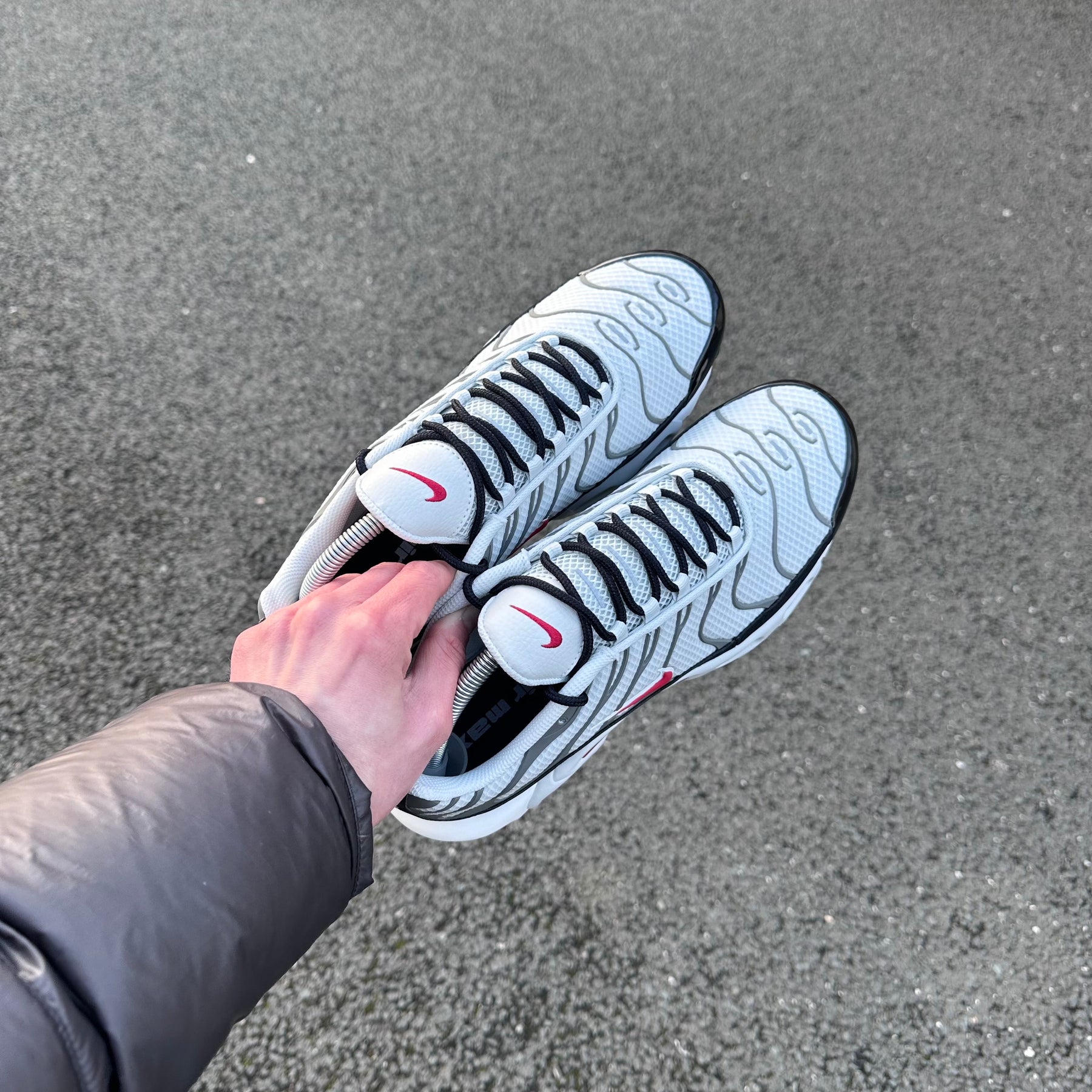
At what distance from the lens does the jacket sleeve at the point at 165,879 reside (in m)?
0.47

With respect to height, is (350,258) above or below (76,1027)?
above

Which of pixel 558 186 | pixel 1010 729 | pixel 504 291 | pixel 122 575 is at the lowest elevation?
pixel 1010 729

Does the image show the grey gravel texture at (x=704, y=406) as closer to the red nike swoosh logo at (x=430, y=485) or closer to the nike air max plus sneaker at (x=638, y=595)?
the nike air max plus sneaker at (x=638, y=595)

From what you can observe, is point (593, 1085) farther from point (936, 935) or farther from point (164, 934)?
point (164, 934)

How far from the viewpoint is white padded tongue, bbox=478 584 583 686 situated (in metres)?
0.83

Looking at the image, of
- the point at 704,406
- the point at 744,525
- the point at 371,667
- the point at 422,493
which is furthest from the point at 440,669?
the point at 704,406

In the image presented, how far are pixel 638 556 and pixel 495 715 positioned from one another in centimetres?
27

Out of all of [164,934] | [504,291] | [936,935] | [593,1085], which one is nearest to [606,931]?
[593,1085]

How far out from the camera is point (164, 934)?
0.50 m

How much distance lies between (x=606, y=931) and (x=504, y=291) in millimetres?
977

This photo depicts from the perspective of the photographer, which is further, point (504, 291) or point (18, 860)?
point (504, 291)

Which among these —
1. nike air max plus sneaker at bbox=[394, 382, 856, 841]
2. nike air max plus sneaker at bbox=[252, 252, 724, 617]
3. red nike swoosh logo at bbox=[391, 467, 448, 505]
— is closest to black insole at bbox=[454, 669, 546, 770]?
nike air max plus sneaker at bbox=[394, 382, 856, 841]

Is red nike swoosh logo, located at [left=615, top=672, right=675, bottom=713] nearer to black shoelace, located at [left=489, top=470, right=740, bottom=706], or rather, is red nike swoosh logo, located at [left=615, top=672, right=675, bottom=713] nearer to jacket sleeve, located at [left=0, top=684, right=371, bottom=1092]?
black shoelace, located at [left=489, top=470, right=740, bottom=706]

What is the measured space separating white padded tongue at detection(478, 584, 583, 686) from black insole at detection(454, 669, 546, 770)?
5cm
